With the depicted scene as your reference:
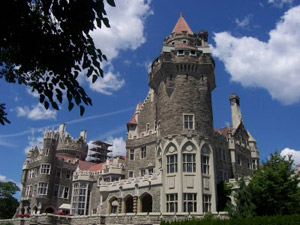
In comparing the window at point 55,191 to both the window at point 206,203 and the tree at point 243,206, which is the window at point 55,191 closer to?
the window at point 206,203

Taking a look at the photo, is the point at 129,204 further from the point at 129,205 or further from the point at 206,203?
the point at 206,203

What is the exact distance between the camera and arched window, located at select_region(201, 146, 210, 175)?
3322 cm

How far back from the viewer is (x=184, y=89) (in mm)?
35375

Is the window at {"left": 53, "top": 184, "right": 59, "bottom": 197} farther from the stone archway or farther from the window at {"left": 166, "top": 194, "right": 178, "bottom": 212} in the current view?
the window at {"left": 166, "top": 194, "right": 178, "bottom": 212}

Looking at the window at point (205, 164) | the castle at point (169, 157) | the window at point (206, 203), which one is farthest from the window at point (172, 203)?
the window at point (205, 164)

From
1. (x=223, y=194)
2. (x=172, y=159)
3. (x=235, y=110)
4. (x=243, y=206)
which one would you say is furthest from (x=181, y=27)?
(x=243, y=206)

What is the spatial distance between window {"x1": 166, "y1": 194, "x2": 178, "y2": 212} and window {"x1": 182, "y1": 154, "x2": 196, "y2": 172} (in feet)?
9.52

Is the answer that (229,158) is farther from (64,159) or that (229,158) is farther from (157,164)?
(64,159)

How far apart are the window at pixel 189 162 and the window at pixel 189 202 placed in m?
2.50

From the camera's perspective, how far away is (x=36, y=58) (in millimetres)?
6387

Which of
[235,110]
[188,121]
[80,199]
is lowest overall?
[80,199]

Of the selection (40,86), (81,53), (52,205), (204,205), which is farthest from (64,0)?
(52,205)

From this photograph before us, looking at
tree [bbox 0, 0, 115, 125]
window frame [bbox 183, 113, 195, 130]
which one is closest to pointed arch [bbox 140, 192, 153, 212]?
window frame [bbox 183, 113, 195, 130]

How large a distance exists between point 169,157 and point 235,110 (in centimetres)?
2044
